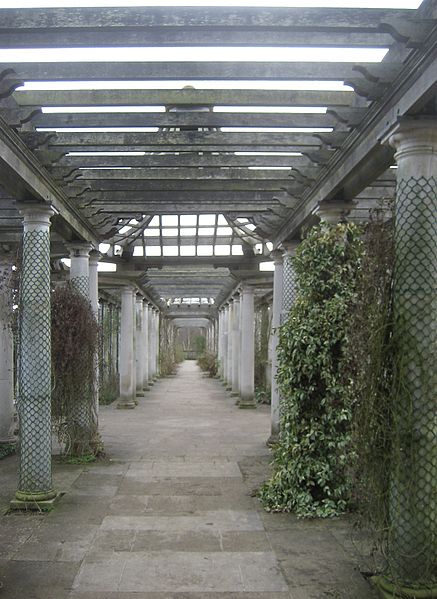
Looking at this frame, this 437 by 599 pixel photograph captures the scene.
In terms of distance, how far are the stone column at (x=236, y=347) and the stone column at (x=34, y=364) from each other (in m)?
12.8

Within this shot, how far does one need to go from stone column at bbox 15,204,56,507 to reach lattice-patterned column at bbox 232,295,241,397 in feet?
42.0

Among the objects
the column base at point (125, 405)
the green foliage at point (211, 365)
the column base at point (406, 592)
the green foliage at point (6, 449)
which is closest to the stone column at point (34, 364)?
the green foliage at point (6, 449)

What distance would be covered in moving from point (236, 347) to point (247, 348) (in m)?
3.30

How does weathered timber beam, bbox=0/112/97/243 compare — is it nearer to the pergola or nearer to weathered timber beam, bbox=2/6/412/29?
the pergola

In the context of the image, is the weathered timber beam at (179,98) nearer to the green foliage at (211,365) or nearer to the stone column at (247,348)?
the stone column at (247,348)

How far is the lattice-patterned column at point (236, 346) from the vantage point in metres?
19.7

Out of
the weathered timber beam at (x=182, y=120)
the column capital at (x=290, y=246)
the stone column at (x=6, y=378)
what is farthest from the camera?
the stone column at (x=6, y=378)

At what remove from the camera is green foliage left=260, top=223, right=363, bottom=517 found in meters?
6.49

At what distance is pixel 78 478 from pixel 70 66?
5.41 meters

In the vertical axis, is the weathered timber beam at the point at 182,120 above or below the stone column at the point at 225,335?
above

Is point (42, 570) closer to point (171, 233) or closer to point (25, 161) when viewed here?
point (25, 161)

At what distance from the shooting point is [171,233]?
14.2 metres

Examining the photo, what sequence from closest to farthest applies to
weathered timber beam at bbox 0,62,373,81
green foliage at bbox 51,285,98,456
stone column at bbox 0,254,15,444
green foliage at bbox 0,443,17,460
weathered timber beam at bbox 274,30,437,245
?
1. weathered timber beam at bbox 274,30,437,245
2. weathered timber beam at bbox 0,62,373,81
3. green foliage at bbox 51,285,98,456
4. green foliage at bbox 0,443,17,460
5. stone column at bbox 0,254,15,444

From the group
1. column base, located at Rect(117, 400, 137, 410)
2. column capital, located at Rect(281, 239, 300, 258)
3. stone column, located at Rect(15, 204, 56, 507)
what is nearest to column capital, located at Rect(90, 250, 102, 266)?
column capital, located at Rect(281, 239, 300, 258)
